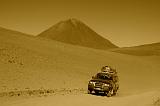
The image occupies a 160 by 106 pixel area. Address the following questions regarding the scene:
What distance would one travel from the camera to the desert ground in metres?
22.4

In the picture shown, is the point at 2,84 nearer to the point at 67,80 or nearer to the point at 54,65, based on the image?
the point at 67,80

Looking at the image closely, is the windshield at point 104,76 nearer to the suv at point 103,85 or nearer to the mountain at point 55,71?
the suv at point 103,85

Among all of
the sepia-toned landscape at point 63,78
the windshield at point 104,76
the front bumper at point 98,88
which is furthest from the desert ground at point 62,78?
the windshield at point 104,76

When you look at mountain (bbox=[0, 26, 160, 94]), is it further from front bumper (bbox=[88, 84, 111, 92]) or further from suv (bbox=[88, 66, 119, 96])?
front bumper (bbox=[88, 84, 111, 92])

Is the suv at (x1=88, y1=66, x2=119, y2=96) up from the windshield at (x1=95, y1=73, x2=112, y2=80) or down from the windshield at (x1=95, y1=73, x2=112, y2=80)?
down

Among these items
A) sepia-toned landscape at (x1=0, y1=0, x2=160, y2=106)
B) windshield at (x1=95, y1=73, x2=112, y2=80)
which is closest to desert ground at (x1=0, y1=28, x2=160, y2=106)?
sepia-toned landscape at (x1=0, y1=0, x2=160, y2=106)

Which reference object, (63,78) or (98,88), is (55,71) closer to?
(63,78)

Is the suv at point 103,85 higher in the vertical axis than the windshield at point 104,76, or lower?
lower

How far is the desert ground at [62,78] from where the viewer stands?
22.4 meters

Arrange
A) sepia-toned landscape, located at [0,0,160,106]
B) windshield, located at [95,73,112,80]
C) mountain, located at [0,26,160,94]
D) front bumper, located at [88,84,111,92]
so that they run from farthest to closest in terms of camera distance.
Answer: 1. mountain, located at [0,26,160,94]
2. windshield, located at [95,73,112,80]
3. front bumper, located at [88,84,111,92]
4. sepia-toned landscape, located at [0,0,160,106]

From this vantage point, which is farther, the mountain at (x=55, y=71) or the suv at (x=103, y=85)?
the mountain at (x=55, y=71)

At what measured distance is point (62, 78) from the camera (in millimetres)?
37000

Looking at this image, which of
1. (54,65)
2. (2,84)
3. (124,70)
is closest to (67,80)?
(54,65)

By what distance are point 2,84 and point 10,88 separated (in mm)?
1335
